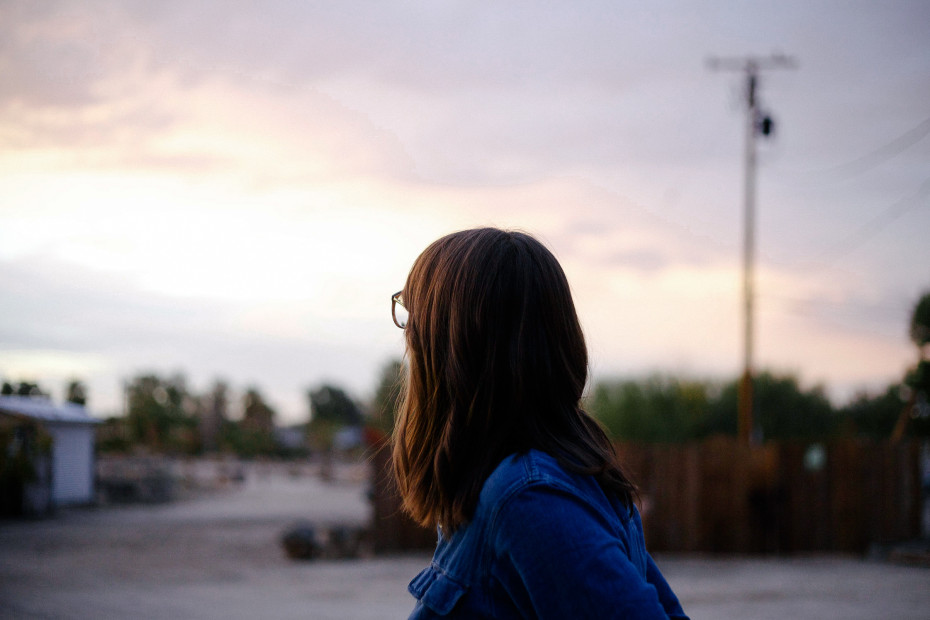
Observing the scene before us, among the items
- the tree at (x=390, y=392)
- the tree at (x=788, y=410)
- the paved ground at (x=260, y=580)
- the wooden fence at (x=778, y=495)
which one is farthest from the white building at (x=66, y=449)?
the tree at (x=788, y=410)

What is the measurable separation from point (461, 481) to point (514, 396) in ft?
0.54

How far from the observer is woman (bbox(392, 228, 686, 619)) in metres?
1.14

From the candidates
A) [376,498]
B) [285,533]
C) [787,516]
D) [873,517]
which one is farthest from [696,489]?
[285,533]

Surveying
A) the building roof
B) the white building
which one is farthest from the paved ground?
the building roof

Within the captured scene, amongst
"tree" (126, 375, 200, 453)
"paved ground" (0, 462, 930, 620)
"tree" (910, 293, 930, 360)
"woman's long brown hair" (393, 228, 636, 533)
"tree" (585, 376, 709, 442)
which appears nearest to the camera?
"woman's long brown hair" (393, 228, 636, 533)

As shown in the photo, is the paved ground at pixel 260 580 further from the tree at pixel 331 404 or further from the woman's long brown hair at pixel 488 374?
the tree at pixel 331 404

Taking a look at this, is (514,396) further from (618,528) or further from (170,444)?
(170,444)

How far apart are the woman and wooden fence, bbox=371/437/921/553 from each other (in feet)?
43.6

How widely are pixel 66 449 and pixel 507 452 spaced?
23648 millimetres

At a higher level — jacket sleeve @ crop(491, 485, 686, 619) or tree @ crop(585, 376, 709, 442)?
jacket sleeve @ crop(491, 485, 686, 619)

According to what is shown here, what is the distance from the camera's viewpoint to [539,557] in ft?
3.71

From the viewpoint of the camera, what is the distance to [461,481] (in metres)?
1.33

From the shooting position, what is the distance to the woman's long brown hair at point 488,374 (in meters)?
1.32

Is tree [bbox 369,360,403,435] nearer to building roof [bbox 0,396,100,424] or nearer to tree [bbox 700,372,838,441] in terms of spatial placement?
building roof [bbox 0,396,100,424]
